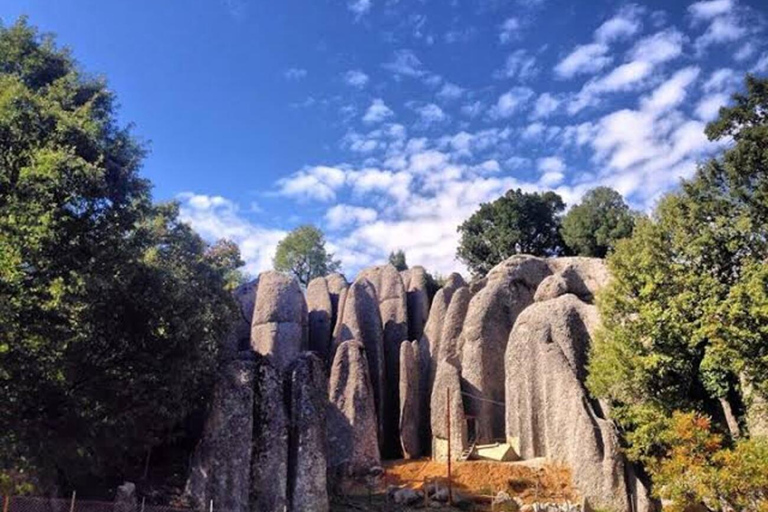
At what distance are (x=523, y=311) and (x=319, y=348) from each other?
35.2ft

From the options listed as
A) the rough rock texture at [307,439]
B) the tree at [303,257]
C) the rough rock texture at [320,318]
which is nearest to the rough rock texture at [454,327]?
the rough rock texture at [320,318]

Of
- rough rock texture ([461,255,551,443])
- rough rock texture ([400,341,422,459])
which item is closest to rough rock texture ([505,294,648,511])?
rough rock texture ([461,255,551,443])

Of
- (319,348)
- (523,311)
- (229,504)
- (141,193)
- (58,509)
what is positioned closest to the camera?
(58,509)

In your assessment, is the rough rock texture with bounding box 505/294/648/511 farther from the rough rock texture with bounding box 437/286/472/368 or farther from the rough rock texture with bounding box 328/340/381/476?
the rough rock texture with bounding box 328/340/381/476

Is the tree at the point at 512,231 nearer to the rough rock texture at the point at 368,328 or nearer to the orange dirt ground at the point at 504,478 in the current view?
the rough rock texture at the point at 368,328

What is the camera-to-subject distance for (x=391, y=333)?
32.2 meters

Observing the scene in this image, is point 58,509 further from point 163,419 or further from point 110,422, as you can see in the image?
point 163,419

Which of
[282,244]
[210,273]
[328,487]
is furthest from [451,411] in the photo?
[282,244]

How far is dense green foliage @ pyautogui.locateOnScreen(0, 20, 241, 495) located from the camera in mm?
14852

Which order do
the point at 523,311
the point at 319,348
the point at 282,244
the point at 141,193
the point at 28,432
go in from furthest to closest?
the point at 282,244
the point at 319,348
the point at 523,311
the point at 141,193
the point at 28,432

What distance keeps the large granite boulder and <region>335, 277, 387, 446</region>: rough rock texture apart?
2.28 m

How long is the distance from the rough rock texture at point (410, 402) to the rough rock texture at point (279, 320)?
4.96 m

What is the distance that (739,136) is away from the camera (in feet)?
78.7

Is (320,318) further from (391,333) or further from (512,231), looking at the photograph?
(512,231)
